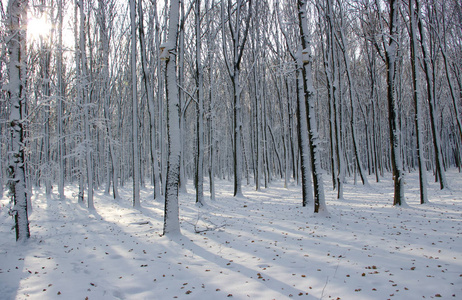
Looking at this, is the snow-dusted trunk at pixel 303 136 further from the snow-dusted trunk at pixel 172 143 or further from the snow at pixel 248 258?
the snow-dusted trunk at pixel 172 143

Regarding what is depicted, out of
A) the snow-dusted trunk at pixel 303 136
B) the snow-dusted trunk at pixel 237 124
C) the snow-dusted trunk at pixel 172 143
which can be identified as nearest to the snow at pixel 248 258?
the snow-dusted trunk at pixel 172 143

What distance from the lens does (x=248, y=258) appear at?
17.5 ft

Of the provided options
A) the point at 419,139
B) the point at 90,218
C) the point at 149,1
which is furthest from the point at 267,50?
the point at 90,218

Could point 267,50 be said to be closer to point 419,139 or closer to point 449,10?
point 449,10

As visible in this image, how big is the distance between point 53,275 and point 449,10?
21.0 metres

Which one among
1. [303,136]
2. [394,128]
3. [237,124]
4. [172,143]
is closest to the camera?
[172,143]

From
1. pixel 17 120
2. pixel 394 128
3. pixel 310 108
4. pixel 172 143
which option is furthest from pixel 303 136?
pixel 17 120

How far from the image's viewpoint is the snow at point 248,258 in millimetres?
3898

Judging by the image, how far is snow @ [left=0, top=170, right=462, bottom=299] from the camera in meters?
3.90

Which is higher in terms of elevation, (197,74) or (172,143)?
(197,74)

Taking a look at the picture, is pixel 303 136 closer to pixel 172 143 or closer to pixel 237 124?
pixel 172 143

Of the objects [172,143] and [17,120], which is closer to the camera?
[17,120]

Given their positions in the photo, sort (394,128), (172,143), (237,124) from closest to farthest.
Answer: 1. (172,143)
2. (394,128)
3. (237,124)

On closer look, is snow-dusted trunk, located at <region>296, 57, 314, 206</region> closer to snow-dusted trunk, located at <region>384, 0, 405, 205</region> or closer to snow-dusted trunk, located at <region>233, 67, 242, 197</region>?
snow-dusted trunk, located at <region>384, 0, 405, 205</region>
